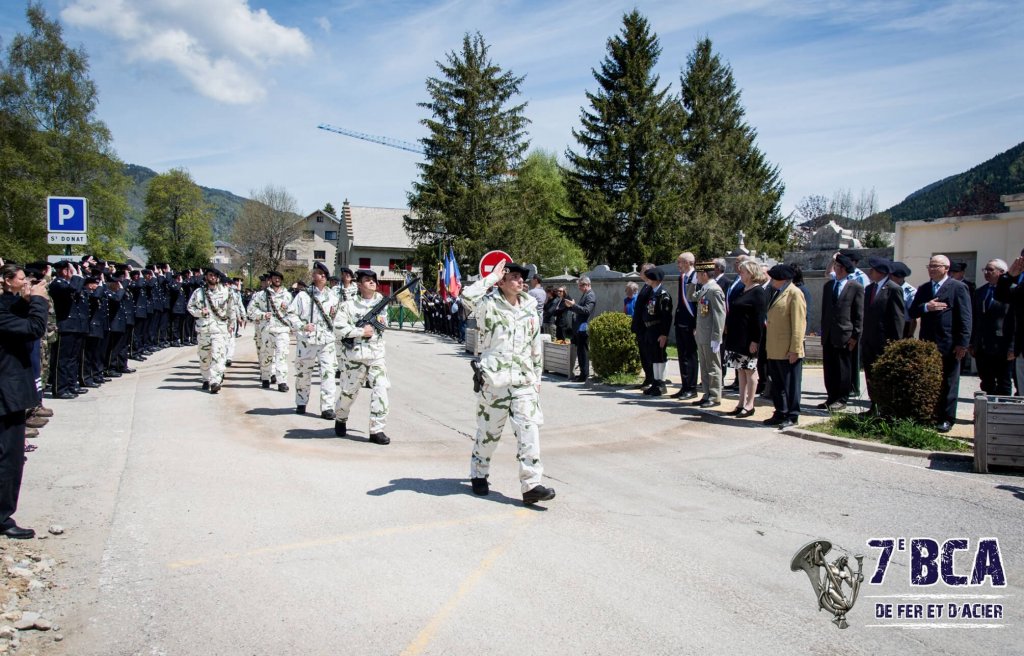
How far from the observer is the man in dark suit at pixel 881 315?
1006 cm

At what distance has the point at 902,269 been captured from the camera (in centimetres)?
1030

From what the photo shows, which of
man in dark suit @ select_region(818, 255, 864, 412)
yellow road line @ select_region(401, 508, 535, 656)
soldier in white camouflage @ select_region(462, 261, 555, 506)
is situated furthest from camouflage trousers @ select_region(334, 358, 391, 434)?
man in dark suit @ select_region(818, 255, 864, 412)

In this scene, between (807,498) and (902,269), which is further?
(902,269)

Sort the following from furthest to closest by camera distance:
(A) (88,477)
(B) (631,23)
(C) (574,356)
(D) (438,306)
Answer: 1. (B) (631,23)
2. (D) (438,306)
3. (C) (574,356)
4. (A) (88,477)

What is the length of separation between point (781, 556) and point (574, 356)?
1058 cm

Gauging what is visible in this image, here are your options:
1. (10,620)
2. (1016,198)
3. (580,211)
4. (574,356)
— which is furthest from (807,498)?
(580,211)

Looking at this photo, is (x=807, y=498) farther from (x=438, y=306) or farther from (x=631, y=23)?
(x=631, y=23)

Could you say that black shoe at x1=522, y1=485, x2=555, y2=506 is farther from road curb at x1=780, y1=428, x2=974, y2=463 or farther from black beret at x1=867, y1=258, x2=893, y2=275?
black beret at x1=867, y1=258, x2=893, y2=275

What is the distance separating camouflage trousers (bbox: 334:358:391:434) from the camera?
9188 mm

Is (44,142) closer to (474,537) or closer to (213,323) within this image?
(213,323)

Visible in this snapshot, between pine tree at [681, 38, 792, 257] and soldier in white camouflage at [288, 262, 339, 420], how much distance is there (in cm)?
3324

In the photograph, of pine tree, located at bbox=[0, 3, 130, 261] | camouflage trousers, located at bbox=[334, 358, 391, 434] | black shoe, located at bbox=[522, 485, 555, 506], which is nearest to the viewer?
black shoe, located at bbox=[522, 485, 555, 506]

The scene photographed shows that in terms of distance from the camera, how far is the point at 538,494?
20.6 ft

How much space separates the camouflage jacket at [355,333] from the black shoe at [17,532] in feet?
13.9
